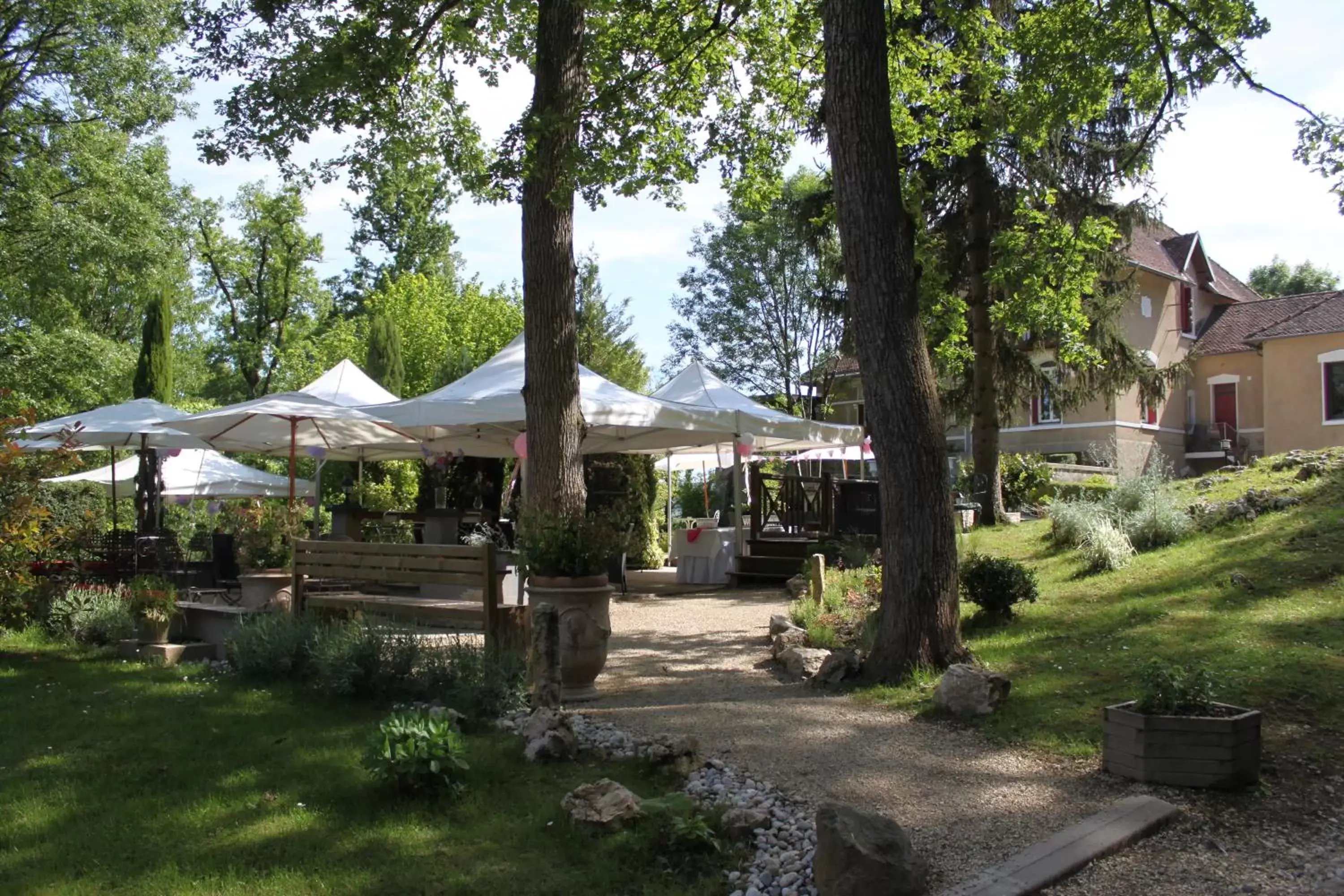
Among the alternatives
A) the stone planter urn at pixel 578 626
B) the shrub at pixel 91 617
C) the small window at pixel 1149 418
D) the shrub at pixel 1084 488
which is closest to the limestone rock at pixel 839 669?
the stone planter urn at pixel 578 626

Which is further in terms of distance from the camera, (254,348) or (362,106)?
(254,348)

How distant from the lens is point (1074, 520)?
11.7 meters

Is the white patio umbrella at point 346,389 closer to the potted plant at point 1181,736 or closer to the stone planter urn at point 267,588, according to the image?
the stone planter urn at point 267,588

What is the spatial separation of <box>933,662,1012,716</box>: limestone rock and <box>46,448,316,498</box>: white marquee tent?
14054 millimetres

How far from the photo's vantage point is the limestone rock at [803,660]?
7824 millimetres

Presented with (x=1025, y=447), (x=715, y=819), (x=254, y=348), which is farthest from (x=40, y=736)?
(x=254, y=348)

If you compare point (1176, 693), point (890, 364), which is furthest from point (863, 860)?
point (890, 364)

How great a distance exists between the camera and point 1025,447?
32688 mm

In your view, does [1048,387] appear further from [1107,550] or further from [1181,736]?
[1181,736]

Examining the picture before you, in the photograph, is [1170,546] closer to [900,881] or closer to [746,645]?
[746,645]

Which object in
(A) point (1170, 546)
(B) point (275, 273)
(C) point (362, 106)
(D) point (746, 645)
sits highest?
(B) point (275, 273)

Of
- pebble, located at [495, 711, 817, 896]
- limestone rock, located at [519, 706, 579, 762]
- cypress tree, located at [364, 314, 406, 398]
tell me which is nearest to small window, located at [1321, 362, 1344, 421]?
cypress tree, located at [364, 314, 406, 398]

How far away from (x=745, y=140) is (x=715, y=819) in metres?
8.90

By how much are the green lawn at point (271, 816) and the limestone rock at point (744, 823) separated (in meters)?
0.28
